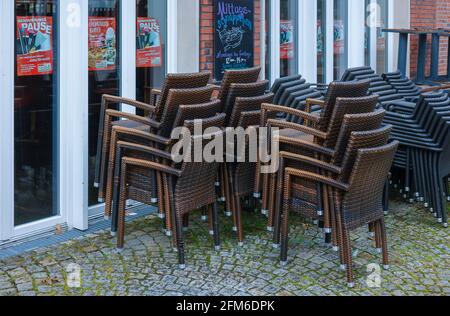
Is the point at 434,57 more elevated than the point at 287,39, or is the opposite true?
the point at 287,39

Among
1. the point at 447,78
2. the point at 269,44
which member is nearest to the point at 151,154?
the point at 269,44

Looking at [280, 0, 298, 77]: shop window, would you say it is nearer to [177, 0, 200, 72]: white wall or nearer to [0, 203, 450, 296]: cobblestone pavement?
[177, 0, 200, 72]: white wall

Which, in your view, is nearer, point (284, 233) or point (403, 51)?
point (284, 233)

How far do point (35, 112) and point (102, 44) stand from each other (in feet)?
2.98

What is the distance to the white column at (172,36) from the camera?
20.9 ft

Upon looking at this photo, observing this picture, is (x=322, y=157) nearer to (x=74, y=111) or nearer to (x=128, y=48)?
(x=74, y=111)

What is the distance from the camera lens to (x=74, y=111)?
5449 mm

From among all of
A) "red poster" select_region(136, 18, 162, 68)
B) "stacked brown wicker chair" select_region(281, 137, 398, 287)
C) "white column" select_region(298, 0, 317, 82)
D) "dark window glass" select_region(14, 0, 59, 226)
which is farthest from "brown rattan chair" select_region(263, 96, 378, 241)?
"white column" select_region(298, 0, 317, 82)

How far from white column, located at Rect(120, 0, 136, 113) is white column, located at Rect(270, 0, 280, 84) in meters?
2.31

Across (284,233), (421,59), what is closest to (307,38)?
(421,59)

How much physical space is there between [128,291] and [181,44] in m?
2.90

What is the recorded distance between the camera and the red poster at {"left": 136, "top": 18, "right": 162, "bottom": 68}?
6152mm

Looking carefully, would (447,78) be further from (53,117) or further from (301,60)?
(53,117)

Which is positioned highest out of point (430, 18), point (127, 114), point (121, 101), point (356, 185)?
point (430, 18)
